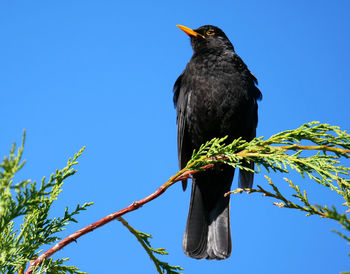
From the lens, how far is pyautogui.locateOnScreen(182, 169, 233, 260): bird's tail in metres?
3.78

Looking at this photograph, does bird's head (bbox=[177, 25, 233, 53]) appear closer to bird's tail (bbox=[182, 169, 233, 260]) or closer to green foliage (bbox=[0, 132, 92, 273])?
bird's tail (bbox=[182, 169, 233, 260])

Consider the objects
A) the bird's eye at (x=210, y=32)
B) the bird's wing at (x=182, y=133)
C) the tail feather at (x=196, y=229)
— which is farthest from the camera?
the bird's eye at (x=210, y=32)

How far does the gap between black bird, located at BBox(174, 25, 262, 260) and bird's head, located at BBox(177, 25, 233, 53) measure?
0.11m

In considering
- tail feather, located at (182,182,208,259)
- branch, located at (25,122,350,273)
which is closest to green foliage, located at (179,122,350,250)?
branch, located at (25,122,350,273)

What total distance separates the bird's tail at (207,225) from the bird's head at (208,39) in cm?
150

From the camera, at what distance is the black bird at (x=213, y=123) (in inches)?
153

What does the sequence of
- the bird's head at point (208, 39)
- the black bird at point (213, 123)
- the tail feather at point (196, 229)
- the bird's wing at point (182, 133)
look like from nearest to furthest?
the tail feather at point (196, 229), the black bird at point (213, 123), the bird's wing at point (182, 133), the bird's head at point (208, 39)

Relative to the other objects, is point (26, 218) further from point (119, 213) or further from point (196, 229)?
point (196, 229)

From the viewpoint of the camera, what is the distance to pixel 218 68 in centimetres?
419

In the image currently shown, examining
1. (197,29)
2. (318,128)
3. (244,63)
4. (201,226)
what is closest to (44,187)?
(318,128)

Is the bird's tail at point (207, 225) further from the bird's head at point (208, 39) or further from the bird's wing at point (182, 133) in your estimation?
the bird's head at point (208, 39)

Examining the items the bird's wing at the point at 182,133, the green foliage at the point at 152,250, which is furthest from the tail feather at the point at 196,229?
the green foliage at the point at 152,250

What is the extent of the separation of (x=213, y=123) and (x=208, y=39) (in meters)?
1.28

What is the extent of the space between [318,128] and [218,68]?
70.8 inches
